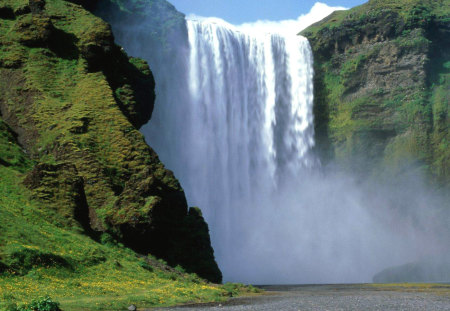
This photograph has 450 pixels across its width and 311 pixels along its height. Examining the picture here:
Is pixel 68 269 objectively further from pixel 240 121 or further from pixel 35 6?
pixel 240 121

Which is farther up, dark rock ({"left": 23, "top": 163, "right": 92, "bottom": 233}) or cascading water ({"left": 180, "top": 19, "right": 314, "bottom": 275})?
cascading water ({"left": 180, "top": 19, "right": 314, "bottom": 275})

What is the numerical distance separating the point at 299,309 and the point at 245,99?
168 feet

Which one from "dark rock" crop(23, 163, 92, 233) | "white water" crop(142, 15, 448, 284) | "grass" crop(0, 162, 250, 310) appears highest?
"white water" crop(142, 15, 448, 284)

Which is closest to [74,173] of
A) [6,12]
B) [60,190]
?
[60,190]

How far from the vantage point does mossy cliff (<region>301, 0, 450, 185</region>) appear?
74438 mm

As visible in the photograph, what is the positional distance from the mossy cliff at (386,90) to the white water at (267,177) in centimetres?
321

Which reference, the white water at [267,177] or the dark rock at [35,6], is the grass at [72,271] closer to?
the dark rock at [35,6]

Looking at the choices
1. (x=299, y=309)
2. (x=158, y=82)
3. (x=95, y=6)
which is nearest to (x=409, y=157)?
(x=158, y=82)

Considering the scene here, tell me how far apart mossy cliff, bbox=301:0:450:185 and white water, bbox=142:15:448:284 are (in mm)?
3206

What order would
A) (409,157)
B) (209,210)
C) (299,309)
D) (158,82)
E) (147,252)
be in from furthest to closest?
(409,157) → (158,82) → (209,210) → (147,252) → (299,309)

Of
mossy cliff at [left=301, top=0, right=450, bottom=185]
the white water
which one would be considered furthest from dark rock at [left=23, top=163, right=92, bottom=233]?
mossy cliff at [left=301, top=0, right=450, bottom=185]

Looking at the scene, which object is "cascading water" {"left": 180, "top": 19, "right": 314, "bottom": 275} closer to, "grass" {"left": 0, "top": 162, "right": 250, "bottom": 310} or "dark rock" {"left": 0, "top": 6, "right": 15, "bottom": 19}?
"dark rock" {"left": 0, "top": 6, "right": 15, "bottom": 19}

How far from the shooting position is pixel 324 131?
7781 cm

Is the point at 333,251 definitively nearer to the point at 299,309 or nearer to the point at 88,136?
the point at 88,136
